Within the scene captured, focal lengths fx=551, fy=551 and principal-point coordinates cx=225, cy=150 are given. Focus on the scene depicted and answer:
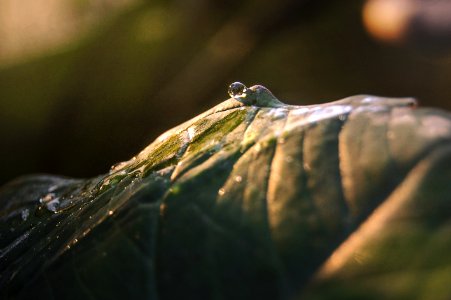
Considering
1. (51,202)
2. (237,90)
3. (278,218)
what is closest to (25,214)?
(51,202)

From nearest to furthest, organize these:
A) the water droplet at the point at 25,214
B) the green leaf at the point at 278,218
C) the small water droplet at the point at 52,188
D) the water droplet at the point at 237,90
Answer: the green leaf at the point at 278,218
the water droplet at the point at 237,90
the water droplet at the point at 25,214
the small water droplet at the point at 52,188

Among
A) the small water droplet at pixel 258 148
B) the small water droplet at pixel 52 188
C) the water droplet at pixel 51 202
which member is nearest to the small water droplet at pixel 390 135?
the small water droplet at pixel 258 148

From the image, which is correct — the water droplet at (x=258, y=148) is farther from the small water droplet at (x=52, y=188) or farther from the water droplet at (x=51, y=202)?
the small water droplet at (x=52, y=188)

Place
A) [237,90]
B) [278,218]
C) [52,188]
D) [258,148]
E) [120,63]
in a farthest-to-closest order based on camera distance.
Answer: [120,63] < [52,188] < [237,90] < [258,148] < [278,218]

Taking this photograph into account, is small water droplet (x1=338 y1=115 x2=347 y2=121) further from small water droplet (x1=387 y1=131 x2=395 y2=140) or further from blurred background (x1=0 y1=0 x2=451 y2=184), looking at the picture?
blurred background (x1=0 y1=0 x2=451 y2=184)

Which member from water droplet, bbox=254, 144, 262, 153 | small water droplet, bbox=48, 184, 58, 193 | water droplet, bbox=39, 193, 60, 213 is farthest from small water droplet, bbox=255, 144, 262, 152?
small water droplet, bbox=48, 184, 58, 193

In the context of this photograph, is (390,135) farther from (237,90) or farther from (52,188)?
(52,188)
